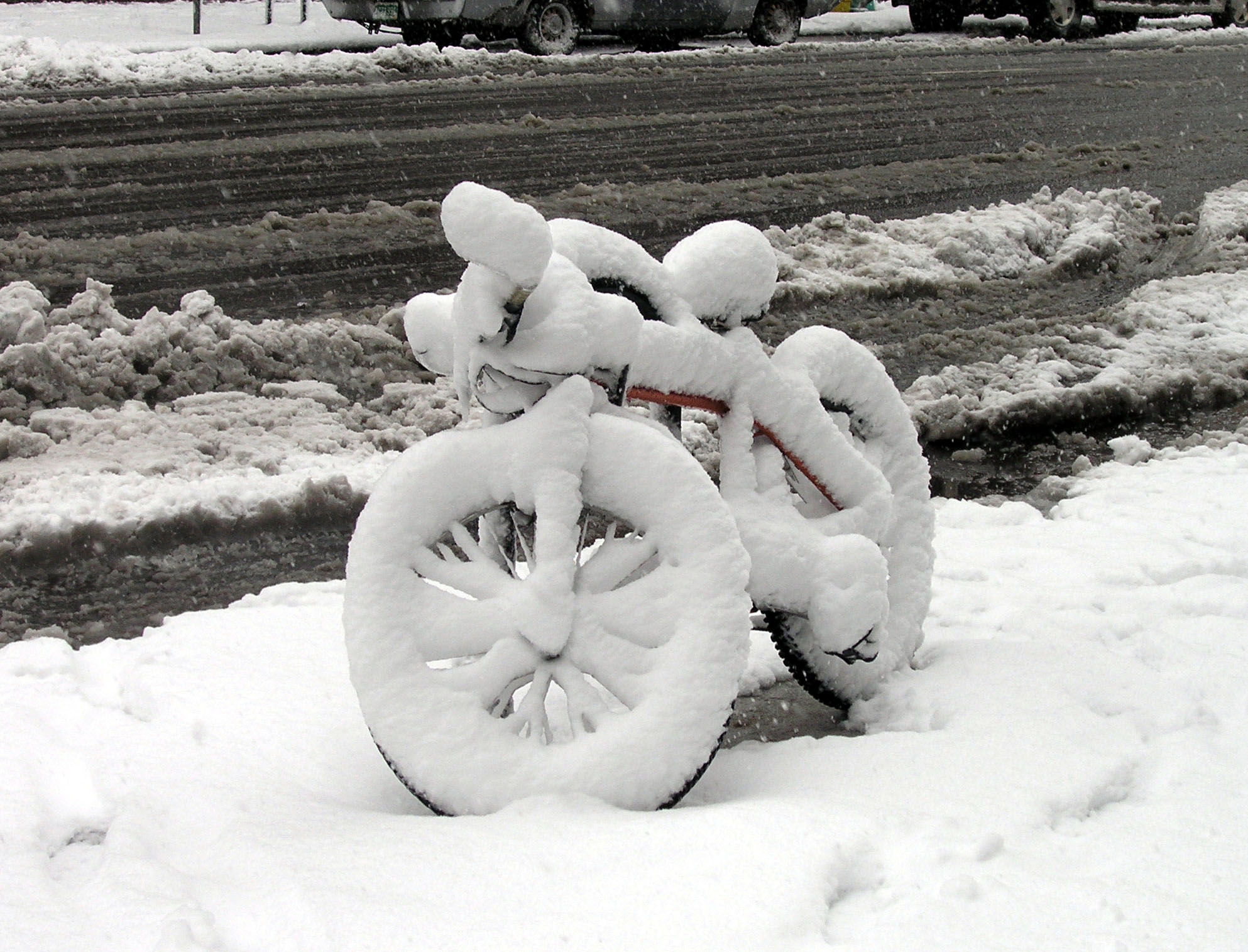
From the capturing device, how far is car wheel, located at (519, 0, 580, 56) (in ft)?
51.9

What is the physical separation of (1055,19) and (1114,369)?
16218 mm

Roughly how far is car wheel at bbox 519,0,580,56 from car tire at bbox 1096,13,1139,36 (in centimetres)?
984

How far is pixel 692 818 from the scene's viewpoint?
227 cm

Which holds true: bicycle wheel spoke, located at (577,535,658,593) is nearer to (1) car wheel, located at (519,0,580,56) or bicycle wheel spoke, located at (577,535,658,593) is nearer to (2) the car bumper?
(2) the car bumper

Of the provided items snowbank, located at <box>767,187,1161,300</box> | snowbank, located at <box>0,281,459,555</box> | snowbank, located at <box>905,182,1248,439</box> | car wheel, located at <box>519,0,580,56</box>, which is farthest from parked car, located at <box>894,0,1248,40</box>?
snowbank, located at <box>0,281,459,555</box>

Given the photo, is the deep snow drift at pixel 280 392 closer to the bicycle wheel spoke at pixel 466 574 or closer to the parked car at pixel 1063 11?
the bicycle wheel spoke at pixel 466 574

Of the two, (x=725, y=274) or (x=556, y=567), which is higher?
(x=725, y=274)

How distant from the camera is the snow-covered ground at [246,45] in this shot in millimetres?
13578

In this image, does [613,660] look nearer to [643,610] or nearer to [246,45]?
[643,610]

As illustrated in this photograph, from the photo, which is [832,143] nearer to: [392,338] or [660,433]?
[392,338]

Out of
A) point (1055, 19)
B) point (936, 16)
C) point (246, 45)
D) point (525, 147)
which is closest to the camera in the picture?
point (525, 147)

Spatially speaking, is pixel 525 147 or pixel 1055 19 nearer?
pixel 525 147

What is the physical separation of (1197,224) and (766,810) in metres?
7.10

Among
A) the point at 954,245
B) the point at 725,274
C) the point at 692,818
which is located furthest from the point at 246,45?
the point at 692,818
